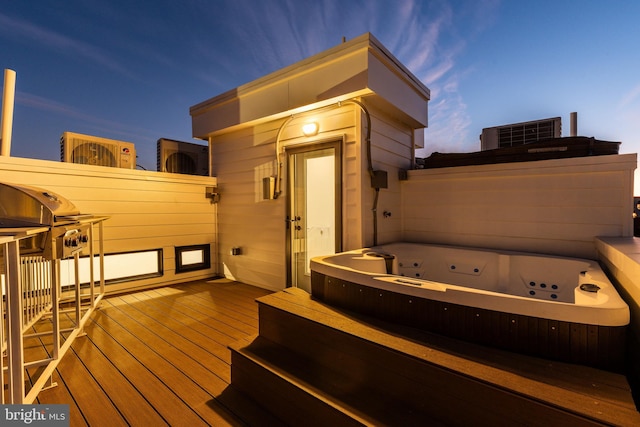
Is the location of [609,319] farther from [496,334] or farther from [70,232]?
[70,232]

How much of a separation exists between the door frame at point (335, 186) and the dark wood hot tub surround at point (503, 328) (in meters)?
1.25

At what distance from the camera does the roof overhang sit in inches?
101

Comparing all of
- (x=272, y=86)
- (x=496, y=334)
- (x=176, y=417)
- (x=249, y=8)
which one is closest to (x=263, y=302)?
(x=176, y=417)

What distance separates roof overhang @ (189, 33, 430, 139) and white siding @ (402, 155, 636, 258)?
3.26 ft

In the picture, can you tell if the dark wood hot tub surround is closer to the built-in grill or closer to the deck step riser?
the deck step riser

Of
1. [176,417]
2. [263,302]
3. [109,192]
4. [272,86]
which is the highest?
[272,86]

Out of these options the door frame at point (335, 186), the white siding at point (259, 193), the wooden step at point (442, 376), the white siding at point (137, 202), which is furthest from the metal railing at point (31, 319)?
the door frame at point (335, 186)

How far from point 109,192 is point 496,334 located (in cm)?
404

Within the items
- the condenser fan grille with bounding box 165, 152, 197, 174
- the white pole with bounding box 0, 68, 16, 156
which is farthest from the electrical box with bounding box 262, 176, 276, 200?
Result: the white pole with bounding box 0, 68, 16, 156

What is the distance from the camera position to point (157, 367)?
73.0 inches

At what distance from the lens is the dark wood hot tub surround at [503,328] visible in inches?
40.8

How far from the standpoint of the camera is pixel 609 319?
1027mm

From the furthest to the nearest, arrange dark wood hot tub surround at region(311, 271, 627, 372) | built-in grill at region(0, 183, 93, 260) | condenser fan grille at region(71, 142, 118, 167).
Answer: condenser fan grille at region(71, 142, 118, 167) → built-in grill at region(0, 183, 93, 260) → dark wood hot tub surround at region(311, 271, 627, 372)

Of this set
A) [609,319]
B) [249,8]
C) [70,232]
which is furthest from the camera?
[249,8]
